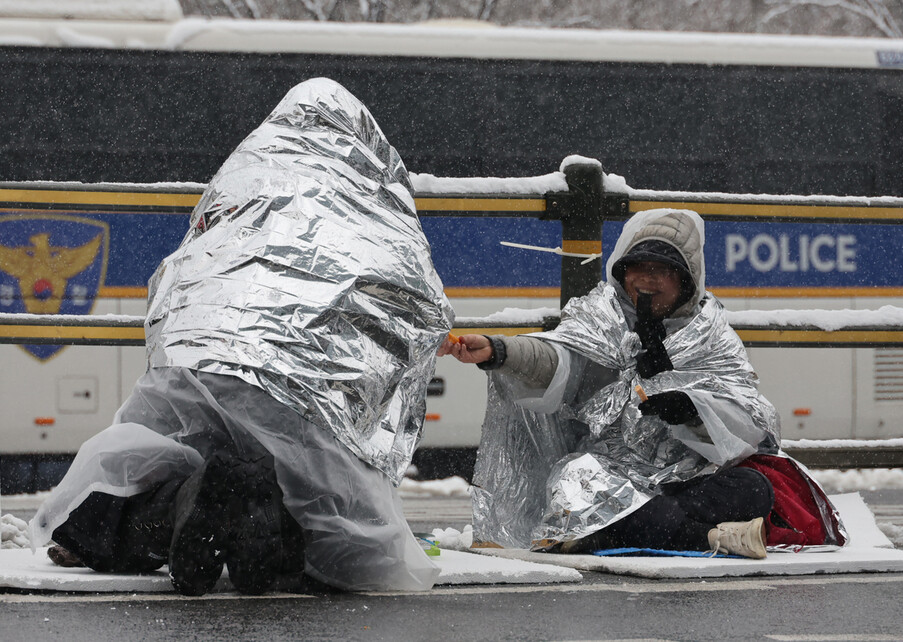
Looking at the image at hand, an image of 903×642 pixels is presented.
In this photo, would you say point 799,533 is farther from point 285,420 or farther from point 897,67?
point 897,67

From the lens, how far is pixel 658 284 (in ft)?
15.2

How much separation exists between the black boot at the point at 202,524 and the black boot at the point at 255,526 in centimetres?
2

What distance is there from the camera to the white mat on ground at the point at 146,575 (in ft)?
11.2

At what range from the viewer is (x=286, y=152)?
154 inches

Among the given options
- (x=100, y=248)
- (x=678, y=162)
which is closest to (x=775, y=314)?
(x=678, y=162)

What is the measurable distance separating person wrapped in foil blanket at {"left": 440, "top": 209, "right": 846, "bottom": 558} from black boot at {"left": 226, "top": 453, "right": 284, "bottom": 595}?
1124 mm

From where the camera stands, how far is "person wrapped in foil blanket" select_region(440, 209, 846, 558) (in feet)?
14.4

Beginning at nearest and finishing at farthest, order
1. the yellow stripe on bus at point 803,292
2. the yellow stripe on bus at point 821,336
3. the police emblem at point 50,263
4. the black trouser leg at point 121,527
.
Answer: the black trouser leg at point 121,527, the yellow stripe on bus at point 821,336, the police emblem at point 50,263, the yellow stripe on bus at point 803,292

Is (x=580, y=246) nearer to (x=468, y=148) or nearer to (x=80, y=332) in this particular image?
(x=80, y=332)

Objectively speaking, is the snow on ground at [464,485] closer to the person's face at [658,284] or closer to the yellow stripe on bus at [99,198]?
the yellow stripe on bus at [99,198]

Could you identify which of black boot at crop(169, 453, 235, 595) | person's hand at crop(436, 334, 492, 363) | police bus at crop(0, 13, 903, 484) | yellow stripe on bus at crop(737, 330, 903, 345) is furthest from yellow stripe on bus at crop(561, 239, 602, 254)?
black boot at crop(169, 453, 235, 595)

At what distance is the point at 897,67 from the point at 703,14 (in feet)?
53.6

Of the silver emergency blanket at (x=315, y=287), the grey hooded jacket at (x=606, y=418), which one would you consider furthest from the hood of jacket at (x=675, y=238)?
the silver emergency blanket at (x=315, y=287)

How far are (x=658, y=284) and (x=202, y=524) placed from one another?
1.97 m
